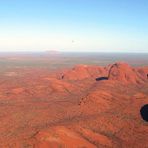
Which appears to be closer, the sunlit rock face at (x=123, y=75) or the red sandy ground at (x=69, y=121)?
the red sandy ground at (x=69, y=121)

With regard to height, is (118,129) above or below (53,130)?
below

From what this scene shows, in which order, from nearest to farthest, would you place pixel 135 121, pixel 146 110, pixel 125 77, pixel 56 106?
pixel 135 121, pixel 146 110, pixel 56 106, pixel 125 77

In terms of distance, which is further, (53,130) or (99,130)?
(99,130)

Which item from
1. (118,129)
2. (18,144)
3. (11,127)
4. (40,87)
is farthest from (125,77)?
(18,144)

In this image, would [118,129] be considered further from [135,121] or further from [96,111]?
[96,111]

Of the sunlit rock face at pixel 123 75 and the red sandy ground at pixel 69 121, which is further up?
the sunlit rock face at pixel 123 75

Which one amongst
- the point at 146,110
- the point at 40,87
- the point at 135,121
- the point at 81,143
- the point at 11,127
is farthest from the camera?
the point at 40,87

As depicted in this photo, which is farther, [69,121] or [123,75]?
[123,75]

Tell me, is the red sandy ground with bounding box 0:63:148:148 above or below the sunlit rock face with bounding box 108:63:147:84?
below

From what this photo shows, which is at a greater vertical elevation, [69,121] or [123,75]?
[123,75]

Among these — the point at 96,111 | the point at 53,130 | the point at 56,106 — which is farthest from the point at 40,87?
the point at 53,130

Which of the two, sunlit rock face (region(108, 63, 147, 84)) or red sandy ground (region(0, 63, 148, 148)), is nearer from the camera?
red sandy ground (region(0, 63, 148, 148))
